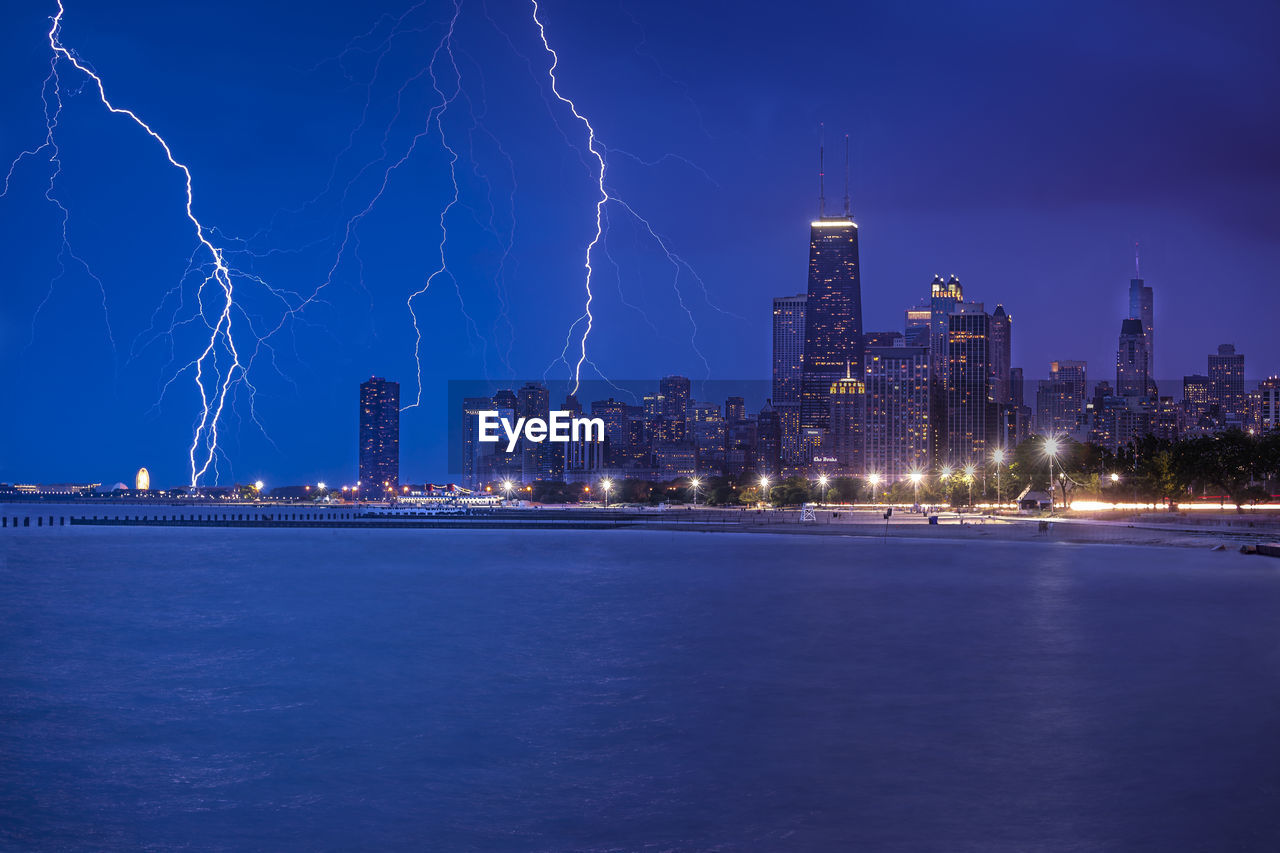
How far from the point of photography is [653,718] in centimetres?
1964

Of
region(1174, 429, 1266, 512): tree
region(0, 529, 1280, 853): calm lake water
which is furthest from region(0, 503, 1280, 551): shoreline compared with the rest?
region(0, 529, 1280, 853): calm lake water

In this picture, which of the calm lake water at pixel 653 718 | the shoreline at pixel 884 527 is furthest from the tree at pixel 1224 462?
the calm lake water at pixel 653 718

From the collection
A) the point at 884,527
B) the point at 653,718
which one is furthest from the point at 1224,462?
the point at 653,718

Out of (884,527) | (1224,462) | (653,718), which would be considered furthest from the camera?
(1224,462)

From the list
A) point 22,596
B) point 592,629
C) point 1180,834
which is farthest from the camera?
point 22,596

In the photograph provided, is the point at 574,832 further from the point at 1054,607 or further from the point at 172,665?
the point at 1054,607

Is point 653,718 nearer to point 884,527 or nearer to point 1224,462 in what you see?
point 884,527

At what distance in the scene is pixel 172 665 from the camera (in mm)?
27234

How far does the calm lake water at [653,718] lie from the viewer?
13.4 meters

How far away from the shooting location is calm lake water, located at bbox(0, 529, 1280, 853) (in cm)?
1341

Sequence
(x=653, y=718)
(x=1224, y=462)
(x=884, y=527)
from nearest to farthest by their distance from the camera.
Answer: (x=653, y=718) → (x=884, y=527) → (x=1224, y=462)

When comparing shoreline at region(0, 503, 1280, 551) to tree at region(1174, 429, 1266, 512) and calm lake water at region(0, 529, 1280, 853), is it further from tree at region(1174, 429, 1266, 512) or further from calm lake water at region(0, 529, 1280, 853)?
calm lake water at region(0, 529, 1280, 853)

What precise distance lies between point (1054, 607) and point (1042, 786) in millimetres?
23819

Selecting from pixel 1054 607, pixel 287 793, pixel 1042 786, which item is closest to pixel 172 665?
pixel 287 793
